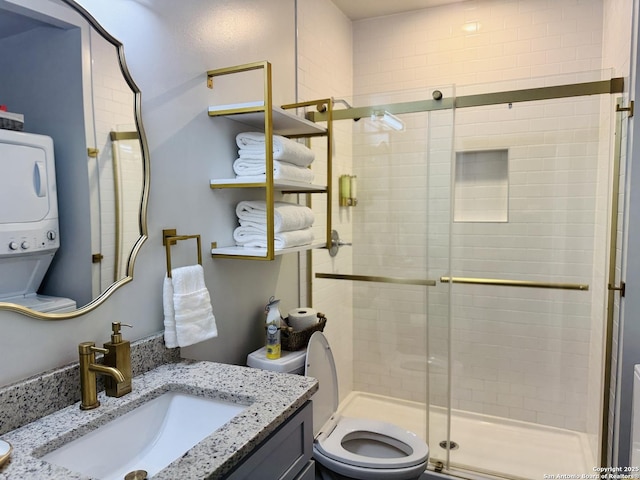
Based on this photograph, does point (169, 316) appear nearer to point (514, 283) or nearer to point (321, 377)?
point (321, 377)

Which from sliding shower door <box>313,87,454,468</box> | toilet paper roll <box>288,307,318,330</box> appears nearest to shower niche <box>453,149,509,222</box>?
sliding shower door <box>313,87,454,468</box>

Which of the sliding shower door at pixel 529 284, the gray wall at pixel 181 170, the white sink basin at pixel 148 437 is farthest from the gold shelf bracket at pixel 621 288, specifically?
the white sink basin at pixel 148 437

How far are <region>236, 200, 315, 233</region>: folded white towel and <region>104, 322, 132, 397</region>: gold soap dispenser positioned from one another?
27.1 inches

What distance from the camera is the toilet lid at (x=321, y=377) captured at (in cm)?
192

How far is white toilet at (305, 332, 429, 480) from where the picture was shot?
181 cm

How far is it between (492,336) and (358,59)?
6.79 feet

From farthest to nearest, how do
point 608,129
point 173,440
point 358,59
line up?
point 358,59 → point 608,129 → point 173,440

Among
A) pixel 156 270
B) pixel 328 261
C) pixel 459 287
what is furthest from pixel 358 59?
pixel 156 270

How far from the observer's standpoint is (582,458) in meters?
2.34

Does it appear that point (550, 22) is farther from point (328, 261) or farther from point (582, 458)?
point (582, 458)

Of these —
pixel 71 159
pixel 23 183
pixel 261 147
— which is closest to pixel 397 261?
pixel 261 147

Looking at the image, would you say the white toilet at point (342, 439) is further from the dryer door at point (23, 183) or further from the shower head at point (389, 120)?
the shower head at point (389, 120)

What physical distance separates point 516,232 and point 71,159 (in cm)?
239

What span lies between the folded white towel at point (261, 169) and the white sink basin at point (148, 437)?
81cm
